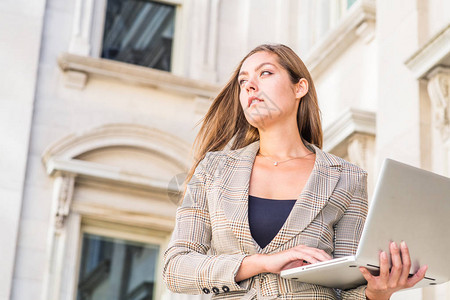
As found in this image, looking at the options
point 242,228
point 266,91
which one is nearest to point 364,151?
point 266,91

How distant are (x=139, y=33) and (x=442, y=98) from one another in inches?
199

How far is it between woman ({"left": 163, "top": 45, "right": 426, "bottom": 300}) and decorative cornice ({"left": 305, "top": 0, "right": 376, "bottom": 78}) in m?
5.28

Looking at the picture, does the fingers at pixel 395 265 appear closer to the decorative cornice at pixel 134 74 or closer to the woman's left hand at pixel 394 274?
the woman's left hand at pixel 394 274

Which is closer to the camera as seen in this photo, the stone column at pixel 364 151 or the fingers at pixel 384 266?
the fingers at pixel 384 266

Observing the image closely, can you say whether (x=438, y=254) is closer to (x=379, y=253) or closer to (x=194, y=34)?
(x=379, y=253)

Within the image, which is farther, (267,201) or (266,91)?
(266,91)

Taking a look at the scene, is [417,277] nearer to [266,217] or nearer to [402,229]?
[402,229]

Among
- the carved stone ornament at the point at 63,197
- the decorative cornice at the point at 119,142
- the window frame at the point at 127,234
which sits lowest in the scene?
the window frame at the point at 127,234

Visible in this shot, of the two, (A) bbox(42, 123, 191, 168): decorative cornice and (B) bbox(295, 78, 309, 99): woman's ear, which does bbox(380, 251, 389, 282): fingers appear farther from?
(A) bbox(42, 123, 191, 168): decorative cornice

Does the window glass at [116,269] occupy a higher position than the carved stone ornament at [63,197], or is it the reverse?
the carved stone ornament at [63,197]

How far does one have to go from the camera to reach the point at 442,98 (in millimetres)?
6762

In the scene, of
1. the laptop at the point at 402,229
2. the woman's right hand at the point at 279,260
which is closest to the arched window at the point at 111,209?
the woman's right hand at the point at 279,260

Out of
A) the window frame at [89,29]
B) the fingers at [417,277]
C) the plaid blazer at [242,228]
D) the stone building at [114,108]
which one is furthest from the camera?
the window frame at [89,29]

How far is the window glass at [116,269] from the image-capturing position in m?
10.1
